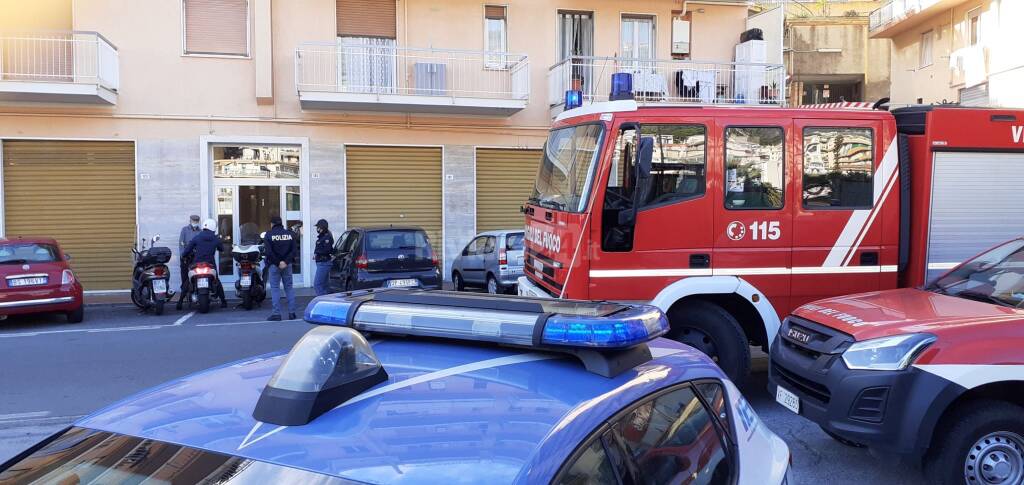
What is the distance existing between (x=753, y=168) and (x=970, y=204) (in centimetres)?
208

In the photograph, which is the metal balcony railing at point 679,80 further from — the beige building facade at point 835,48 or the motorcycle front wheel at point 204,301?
the beige building facade at point 835,48

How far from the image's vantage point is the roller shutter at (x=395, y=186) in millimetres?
18000

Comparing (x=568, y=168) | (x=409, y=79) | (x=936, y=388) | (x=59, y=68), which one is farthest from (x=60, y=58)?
(x=936, y=388)

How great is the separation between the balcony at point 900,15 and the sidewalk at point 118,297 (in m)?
22.5

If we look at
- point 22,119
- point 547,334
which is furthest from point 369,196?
point 547,334

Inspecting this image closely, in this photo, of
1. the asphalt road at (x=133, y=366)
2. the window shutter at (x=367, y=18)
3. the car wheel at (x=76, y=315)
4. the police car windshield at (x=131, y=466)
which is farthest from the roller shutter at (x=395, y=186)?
the police car windshield at (x=131, y=466)

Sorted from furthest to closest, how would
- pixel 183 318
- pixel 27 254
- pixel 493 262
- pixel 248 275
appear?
pixel 493 262
pixel 248 275
pixel 183 318
pixel 27 254

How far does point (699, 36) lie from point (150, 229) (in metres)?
14.0

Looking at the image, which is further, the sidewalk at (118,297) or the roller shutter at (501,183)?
the roller shutter at (501,183)

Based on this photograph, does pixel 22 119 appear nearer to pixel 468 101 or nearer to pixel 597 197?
pixel 468 101

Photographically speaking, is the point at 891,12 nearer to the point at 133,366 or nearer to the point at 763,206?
the point at 763,206

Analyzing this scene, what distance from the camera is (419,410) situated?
6.30 ft

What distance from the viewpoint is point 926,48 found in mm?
27562

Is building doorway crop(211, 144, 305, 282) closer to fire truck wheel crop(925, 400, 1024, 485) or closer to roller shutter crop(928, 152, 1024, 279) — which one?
roller shutter crop(928, 152, 1024, 279)
